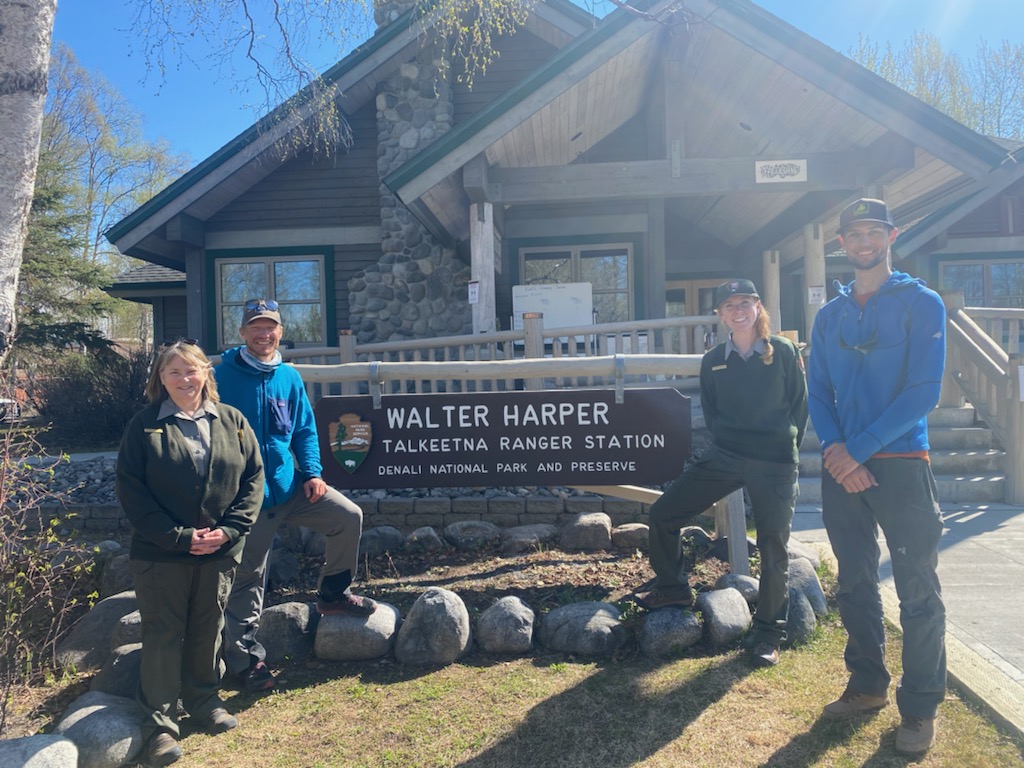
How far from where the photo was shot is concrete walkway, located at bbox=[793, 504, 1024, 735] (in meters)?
3.10

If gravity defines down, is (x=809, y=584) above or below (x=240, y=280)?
below

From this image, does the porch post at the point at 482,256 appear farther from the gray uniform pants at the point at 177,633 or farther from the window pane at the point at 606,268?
the gray uniform pants at the point at 177,633

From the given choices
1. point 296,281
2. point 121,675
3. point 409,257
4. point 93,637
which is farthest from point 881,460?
point 296,281

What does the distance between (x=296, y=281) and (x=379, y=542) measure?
8.21 m

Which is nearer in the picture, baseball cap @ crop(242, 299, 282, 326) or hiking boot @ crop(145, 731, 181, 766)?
hiking boot @ crop(145, 731, 181, 766)

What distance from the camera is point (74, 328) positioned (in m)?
14.1

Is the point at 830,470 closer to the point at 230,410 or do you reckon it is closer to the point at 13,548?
the point at 230,410

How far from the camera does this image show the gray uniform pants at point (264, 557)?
3.36 metres

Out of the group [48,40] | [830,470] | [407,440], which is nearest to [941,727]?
[830,470]

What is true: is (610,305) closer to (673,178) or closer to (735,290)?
(673,178)

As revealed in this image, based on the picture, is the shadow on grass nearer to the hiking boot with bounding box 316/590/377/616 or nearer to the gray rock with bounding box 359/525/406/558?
the hiking boot with bounding box 316/590/377/616

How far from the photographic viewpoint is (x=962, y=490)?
6.59 meters

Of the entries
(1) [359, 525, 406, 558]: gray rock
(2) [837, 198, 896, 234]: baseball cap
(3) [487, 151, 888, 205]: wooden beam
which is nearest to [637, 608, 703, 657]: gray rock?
(2) [837, 198, 896, 234]: baseball cap

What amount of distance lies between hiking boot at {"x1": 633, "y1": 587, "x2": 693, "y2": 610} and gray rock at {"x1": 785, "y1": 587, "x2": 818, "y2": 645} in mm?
511
